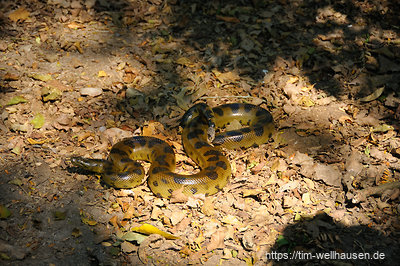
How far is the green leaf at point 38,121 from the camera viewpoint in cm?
721

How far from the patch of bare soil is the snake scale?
0.64 feet

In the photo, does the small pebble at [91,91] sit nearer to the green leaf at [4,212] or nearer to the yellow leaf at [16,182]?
the yellow leaf at [16,182]

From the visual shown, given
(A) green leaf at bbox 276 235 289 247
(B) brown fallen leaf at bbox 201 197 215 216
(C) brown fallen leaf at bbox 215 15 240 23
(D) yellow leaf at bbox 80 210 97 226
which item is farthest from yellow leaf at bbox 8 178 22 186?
(C) brown fallen leaf at bbox 215 15 240 23

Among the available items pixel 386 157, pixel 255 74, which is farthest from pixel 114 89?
pixel 386 157

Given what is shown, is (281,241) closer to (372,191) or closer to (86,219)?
(372,191)

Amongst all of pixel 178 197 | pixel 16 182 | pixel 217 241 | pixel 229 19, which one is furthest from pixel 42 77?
pixel 217 241

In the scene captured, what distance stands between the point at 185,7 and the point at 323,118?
16.8ft

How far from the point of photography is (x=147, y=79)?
27.9 ft

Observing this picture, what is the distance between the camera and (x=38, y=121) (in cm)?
726

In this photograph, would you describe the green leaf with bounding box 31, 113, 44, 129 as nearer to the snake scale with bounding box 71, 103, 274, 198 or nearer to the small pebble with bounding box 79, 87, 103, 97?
the small pebble with bounding box 79, 87, 103, 97

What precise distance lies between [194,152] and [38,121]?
310 centimetres

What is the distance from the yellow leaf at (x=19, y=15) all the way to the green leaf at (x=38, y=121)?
358 cm

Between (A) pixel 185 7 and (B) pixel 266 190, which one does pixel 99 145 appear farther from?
(A) pixel 185 7

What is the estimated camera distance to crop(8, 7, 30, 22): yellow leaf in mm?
9430
